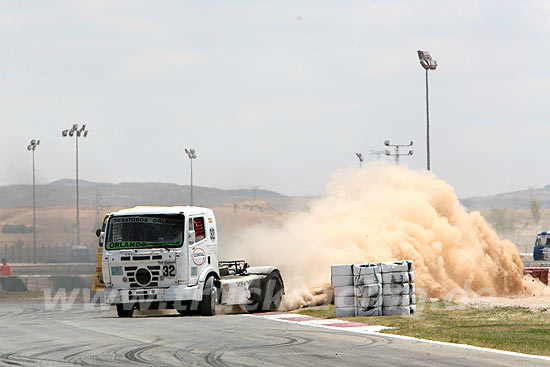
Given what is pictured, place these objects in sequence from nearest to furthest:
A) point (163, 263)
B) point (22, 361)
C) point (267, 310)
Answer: point (22, 361)
point (163, 263)
point (267, 310)

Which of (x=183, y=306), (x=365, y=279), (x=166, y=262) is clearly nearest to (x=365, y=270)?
(x=365, y=279)

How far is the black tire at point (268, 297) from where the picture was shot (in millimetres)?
23094

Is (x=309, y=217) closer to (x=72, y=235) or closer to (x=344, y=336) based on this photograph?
(x=344, y=336)

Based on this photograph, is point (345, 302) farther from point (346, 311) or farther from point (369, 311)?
point (369, 311)

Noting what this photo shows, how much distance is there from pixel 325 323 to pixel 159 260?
423 centimetres

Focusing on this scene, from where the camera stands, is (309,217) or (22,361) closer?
(22,361)

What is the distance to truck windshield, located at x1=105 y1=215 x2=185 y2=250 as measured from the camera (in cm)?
2073

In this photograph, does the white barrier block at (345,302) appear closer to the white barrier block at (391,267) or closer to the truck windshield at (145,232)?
the white barrier block at (391,267)

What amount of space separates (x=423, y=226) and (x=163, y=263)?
15.9 meters

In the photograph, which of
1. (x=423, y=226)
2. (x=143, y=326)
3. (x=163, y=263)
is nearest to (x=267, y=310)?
(x=163, y=263)

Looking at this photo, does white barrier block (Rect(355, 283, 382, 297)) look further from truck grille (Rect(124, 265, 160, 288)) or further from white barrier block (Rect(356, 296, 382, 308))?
truck grille (Rect(124, 265, 160, 288))

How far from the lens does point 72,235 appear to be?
15312 centimetres

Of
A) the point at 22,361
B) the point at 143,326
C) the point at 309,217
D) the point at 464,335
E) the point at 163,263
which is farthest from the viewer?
the point at 309,217

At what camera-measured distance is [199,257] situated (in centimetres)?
2103
